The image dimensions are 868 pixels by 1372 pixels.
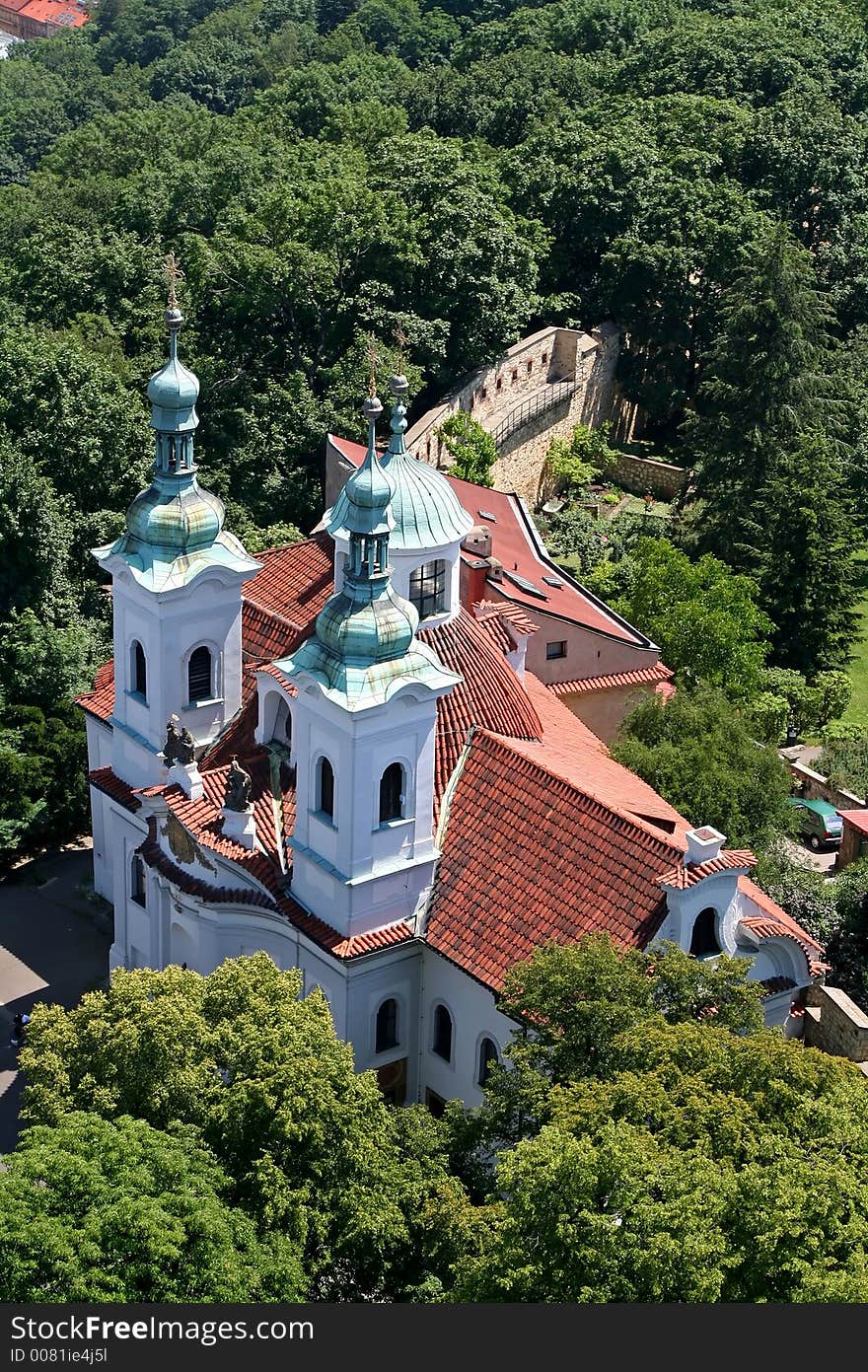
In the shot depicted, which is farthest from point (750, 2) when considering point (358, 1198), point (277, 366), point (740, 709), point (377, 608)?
point (358, 1198)

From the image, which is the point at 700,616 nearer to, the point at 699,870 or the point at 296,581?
the point at 296,581

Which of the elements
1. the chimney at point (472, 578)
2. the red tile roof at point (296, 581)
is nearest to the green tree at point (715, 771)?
the chimney at point (472, 578)

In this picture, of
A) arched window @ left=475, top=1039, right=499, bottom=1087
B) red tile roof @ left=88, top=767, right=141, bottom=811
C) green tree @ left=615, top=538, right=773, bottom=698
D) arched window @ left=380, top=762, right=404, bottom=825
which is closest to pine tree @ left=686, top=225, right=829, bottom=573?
green tree @ left=615, top=538, right=773, bottom=698

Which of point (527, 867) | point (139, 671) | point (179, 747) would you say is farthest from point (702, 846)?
point (139, 671)

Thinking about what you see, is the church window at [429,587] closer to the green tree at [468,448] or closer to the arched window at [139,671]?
the arched window at [139,671]

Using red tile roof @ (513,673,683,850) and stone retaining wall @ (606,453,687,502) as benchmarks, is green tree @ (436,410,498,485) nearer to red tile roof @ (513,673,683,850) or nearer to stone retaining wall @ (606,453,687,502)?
stone retaining wall @ (606,453,687,502)

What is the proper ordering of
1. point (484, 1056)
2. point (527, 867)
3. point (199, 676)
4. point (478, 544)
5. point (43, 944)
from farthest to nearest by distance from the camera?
1. point (478, 544)
2. point (43, 944)
3. point (199, 676)
4. point (484, 1056)
5. point (527, 867)
